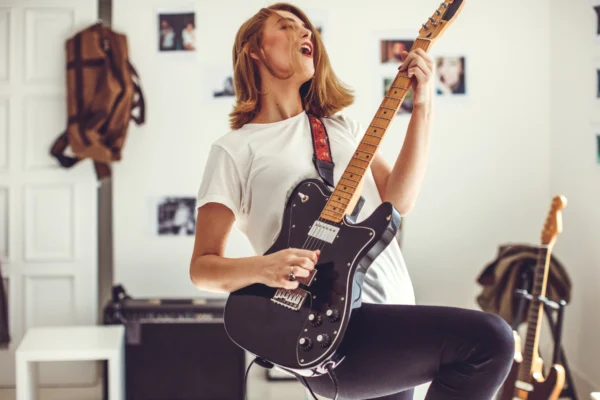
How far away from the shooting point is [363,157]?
1.27 metres

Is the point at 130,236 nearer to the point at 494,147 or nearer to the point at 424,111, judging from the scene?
the point at 494,147

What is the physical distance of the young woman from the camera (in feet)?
3.51

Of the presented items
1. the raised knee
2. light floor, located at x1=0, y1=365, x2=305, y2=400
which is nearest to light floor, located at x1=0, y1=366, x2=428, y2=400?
light floor, located at x1=0, y1=365, x2=305, y2=400

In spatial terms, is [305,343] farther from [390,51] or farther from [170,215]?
[390,51]

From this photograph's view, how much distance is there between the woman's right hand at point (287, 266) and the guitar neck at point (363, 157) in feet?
0.28

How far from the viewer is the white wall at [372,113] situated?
3.64 metres

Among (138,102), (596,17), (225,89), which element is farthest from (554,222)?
(138,102)

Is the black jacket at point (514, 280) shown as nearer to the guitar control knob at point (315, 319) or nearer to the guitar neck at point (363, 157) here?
the guitar neck at point (363, 157)

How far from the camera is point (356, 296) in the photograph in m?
1.17

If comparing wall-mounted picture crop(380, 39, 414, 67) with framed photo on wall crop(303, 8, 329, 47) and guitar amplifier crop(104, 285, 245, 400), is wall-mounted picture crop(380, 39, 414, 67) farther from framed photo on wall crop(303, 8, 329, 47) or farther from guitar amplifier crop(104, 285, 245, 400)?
→ guitar amplifier crop(104, 285, 245, 400)

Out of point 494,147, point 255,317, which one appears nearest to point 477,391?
point 255,317

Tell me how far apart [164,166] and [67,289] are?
31.2 inches

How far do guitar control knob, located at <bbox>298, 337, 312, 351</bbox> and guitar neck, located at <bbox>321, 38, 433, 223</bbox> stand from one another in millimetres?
207

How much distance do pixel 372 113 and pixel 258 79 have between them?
2176mm
